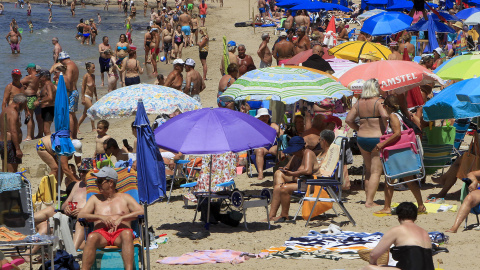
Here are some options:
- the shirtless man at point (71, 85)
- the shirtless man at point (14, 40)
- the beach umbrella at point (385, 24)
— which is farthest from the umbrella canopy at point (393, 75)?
A: the shirtless man at point (14, 40)

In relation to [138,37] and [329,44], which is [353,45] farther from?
[138,37]

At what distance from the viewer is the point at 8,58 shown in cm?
2934

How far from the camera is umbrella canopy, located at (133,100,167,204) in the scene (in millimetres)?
6656

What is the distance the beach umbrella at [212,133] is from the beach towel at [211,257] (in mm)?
987

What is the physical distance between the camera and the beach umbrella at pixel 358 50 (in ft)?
44.6

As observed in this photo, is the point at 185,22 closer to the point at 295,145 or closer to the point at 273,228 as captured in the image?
the point at 295,145

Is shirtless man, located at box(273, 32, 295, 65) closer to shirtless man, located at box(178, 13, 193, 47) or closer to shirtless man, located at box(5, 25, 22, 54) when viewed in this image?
shirtless man, located at box(178, 13, 193, 47)

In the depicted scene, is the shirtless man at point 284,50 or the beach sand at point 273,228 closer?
the beach sand at point 273,228

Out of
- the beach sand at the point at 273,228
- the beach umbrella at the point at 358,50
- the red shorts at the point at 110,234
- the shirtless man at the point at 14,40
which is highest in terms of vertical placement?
the beach umbrella at the point at 358,50

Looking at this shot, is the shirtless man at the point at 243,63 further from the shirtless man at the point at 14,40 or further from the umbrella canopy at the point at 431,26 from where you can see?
the shirtless man at the point at 14,40

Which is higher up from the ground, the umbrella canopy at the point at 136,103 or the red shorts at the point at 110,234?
the umbrella canopy at the point at 136,103

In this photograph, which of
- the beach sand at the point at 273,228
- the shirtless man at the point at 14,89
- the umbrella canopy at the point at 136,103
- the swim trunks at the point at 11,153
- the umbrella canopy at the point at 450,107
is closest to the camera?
the beach sand at the point at 273,228

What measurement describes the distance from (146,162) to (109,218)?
61cm

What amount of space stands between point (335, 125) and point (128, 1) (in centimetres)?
4528
